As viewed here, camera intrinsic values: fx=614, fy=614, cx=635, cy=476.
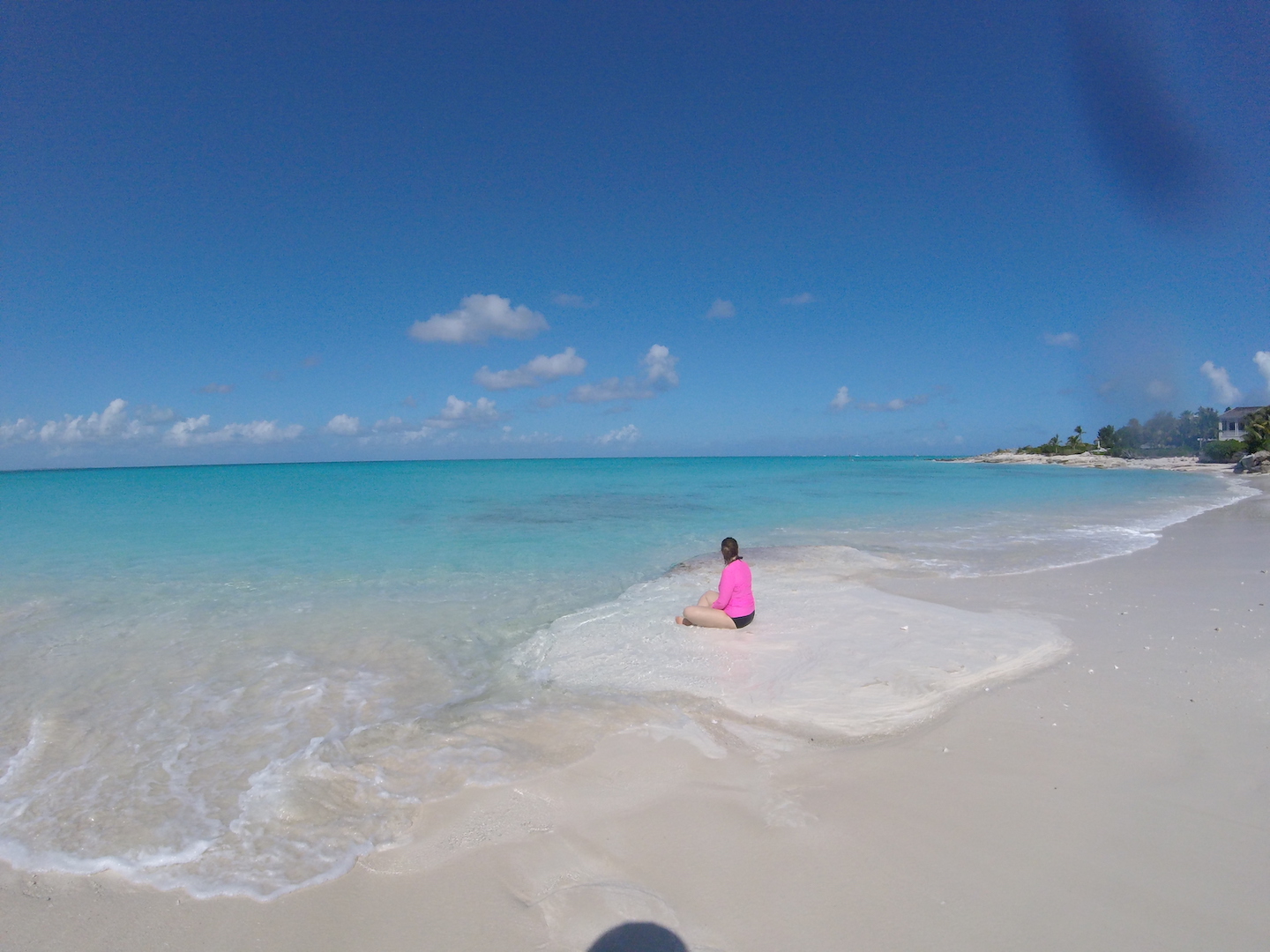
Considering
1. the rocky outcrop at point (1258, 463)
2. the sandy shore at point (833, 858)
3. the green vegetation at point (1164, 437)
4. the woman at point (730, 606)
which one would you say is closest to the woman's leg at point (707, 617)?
the woman at point (730, 606)

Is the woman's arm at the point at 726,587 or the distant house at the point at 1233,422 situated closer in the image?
the woman's arm at the point at 726,587

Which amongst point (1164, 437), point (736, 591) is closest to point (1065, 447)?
point (1164, 437)

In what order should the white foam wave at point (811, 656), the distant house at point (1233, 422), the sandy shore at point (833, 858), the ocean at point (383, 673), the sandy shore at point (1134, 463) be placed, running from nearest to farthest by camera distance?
1. the sandy shore at point (833, 858)
2. the ocean at point (383, 673)
3. the white foam wave at point (811, 656)
4. the sandy shore at point (1134, 463)
5. the distant house at point (1233, 422)

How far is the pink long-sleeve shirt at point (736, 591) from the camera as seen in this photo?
7531mm

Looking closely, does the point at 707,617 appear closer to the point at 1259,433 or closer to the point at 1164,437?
the point at 1259,433

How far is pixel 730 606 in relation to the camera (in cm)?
764

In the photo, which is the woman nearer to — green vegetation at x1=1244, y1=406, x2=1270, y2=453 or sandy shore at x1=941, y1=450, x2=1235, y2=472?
sandy shore at x1=941, y1=450, x2=1235, y2=472

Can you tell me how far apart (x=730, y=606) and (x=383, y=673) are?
408 centimetres

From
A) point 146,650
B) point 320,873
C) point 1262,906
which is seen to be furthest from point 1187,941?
point 146,650

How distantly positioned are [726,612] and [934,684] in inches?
102

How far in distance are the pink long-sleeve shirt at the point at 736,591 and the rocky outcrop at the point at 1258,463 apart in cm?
6074

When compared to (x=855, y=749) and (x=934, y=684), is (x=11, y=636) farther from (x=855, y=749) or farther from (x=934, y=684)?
(x=934, y=684)

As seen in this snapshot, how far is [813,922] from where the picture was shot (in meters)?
2.88

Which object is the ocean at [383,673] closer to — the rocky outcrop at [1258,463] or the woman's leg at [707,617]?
the woman's leg at [707,617]
